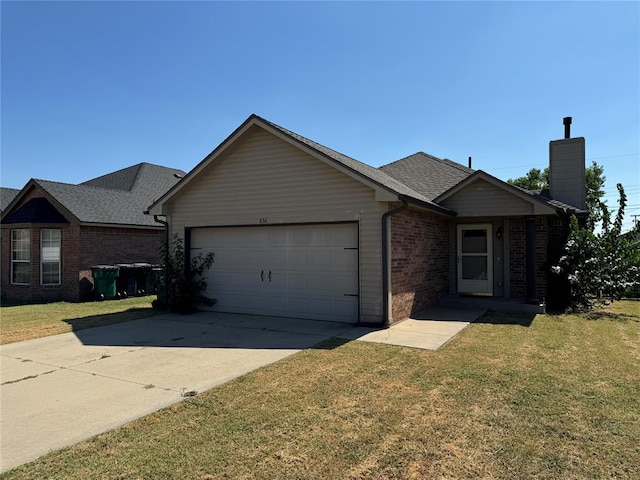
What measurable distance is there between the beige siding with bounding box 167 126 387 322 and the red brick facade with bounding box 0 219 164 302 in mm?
5242

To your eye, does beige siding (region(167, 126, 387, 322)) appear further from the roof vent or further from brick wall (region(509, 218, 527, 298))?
the roof vent

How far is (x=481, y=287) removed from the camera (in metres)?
12.6

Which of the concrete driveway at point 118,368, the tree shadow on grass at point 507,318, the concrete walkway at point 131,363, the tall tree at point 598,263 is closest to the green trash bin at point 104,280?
the concrete walkway at point 131,363

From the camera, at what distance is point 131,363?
632cm

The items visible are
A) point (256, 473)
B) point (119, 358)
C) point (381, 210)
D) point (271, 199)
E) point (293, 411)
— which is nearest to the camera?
point (256, 473)

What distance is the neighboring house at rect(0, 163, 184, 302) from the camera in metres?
14.9

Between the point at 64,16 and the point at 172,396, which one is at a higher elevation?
the point at 64,16

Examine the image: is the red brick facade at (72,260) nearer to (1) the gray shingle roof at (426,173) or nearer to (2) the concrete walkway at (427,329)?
(1) the gray shingle roof at (426,173)

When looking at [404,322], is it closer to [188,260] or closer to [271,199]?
[271,199]

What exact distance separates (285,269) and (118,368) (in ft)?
15.9

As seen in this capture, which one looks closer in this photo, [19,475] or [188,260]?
[19,475]

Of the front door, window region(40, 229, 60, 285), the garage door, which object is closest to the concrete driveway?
the garage door

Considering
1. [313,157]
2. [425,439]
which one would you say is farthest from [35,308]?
[425,439]

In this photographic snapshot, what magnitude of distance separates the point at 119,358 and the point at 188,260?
535cm
